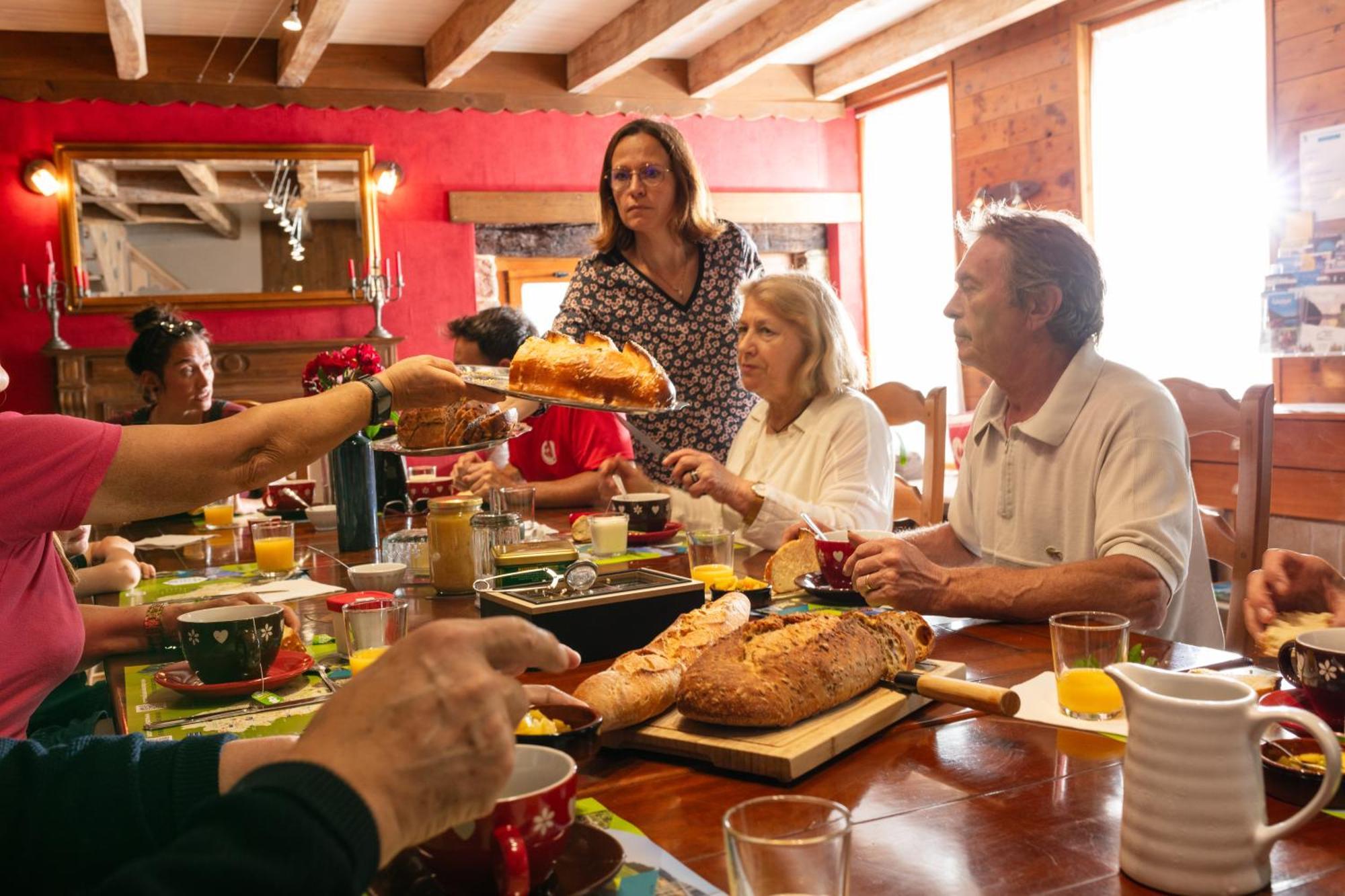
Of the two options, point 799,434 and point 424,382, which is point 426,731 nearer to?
point 424,382

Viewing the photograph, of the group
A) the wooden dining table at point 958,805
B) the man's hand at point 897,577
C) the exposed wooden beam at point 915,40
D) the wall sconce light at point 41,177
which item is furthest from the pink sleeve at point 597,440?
the wall sconce light at point 41,177

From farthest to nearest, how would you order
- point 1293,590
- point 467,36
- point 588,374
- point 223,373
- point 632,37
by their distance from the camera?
1. point 223,373
2. point 632,37
3. point 467,36
4. point 588,374
5. point 1293,590

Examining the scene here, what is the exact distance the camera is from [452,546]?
205 centimetres

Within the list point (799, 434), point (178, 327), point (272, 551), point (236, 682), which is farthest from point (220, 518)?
point (236, 682)

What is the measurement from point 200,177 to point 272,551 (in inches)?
185

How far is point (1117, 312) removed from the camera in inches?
227

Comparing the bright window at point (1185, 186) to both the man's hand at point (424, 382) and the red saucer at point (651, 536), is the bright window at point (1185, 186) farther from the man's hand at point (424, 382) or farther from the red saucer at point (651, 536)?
the man's hand at point (424, 382)

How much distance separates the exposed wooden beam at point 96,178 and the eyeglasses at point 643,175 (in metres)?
4.15

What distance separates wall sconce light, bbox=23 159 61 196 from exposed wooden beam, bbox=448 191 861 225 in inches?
82.7

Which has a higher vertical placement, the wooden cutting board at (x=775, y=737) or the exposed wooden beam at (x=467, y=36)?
the exposed wooden beam at (x=467, y=36)

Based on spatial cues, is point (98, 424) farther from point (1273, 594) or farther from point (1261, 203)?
point (1261, 203)

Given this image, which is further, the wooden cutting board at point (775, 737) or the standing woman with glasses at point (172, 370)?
the standing woman with glasses at point (172, 370)

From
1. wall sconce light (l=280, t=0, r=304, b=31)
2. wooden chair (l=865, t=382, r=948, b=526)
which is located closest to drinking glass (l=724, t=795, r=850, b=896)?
wooden chair (l=865, t=382, r=948, b=526)

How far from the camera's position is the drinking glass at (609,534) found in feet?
7.53
